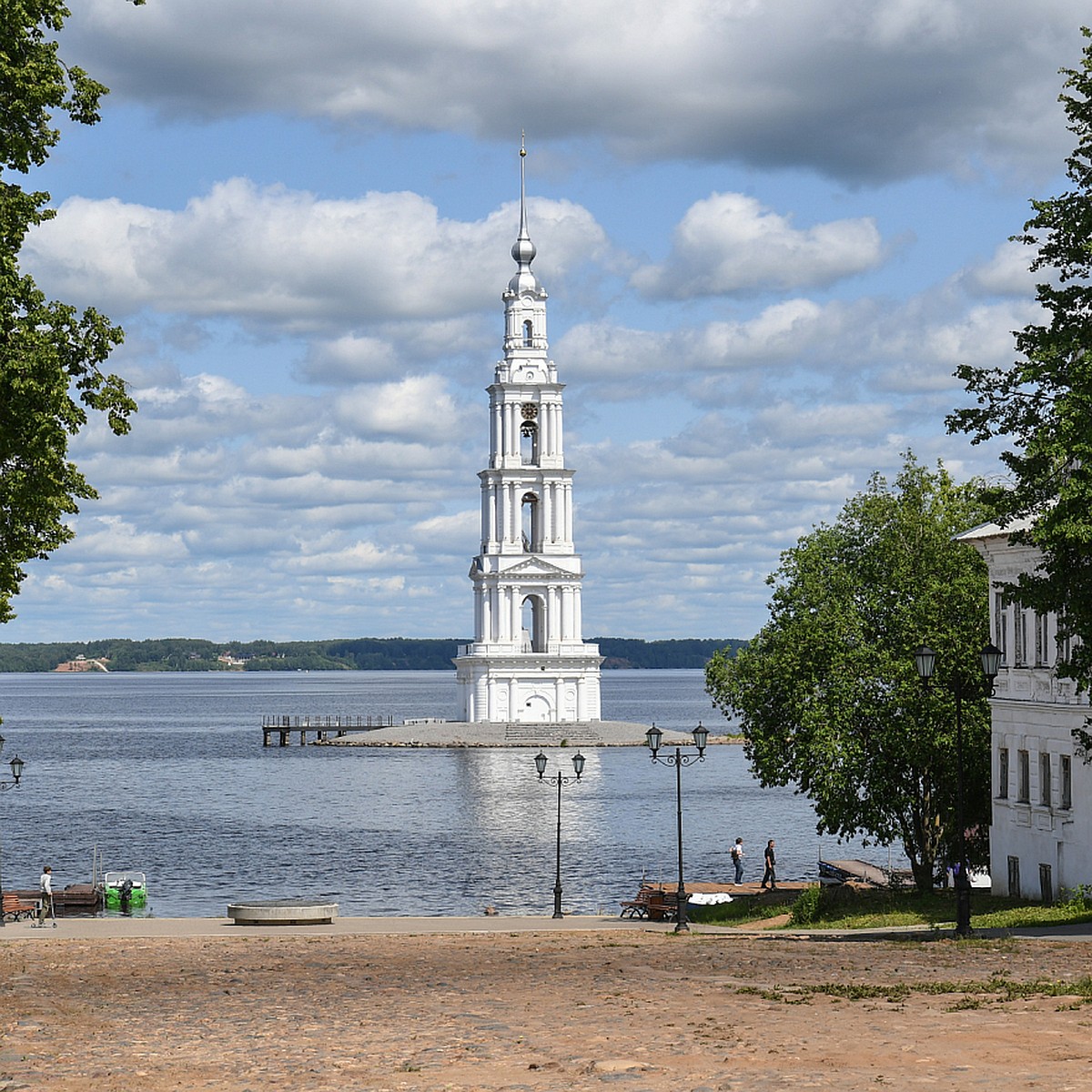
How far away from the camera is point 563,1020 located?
18.8m

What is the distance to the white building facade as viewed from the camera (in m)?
39.8

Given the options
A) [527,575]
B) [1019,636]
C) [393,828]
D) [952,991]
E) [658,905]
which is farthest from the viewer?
[527,575]

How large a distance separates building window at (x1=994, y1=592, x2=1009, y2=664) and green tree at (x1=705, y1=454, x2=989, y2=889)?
5.48 ft

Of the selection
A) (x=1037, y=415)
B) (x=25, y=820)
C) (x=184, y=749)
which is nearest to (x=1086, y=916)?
(x=1037, y=415)

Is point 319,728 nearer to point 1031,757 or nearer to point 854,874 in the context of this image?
point 854,874

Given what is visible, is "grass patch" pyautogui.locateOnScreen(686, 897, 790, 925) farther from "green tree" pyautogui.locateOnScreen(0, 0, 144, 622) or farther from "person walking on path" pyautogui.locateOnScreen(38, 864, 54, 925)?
"green tree" pyautogui.locateOnScreen(0, 0, 144, 622)

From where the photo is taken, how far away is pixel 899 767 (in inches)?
1821

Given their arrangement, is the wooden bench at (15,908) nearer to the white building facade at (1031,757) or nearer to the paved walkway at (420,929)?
the paved walkway at (420,929)

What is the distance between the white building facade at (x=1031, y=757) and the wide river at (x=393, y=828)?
46.8 ft

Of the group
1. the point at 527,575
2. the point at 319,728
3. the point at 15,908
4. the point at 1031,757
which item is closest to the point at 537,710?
the point at 527,575

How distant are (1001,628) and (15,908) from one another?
26.8 metres

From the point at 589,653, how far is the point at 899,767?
10657 cm

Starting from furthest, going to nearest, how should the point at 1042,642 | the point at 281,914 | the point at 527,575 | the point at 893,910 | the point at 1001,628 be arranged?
1. the point at 527,575
2. the point at 1001,628
3. the point at 1042,642
4. the point at 893,910
5. the point at 281,914

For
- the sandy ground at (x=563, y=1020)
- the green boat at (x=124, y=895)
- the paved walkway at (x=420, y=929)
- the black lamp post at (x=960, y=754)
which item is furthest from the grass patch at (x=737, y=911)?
the green boat at (x=124, y=895)
